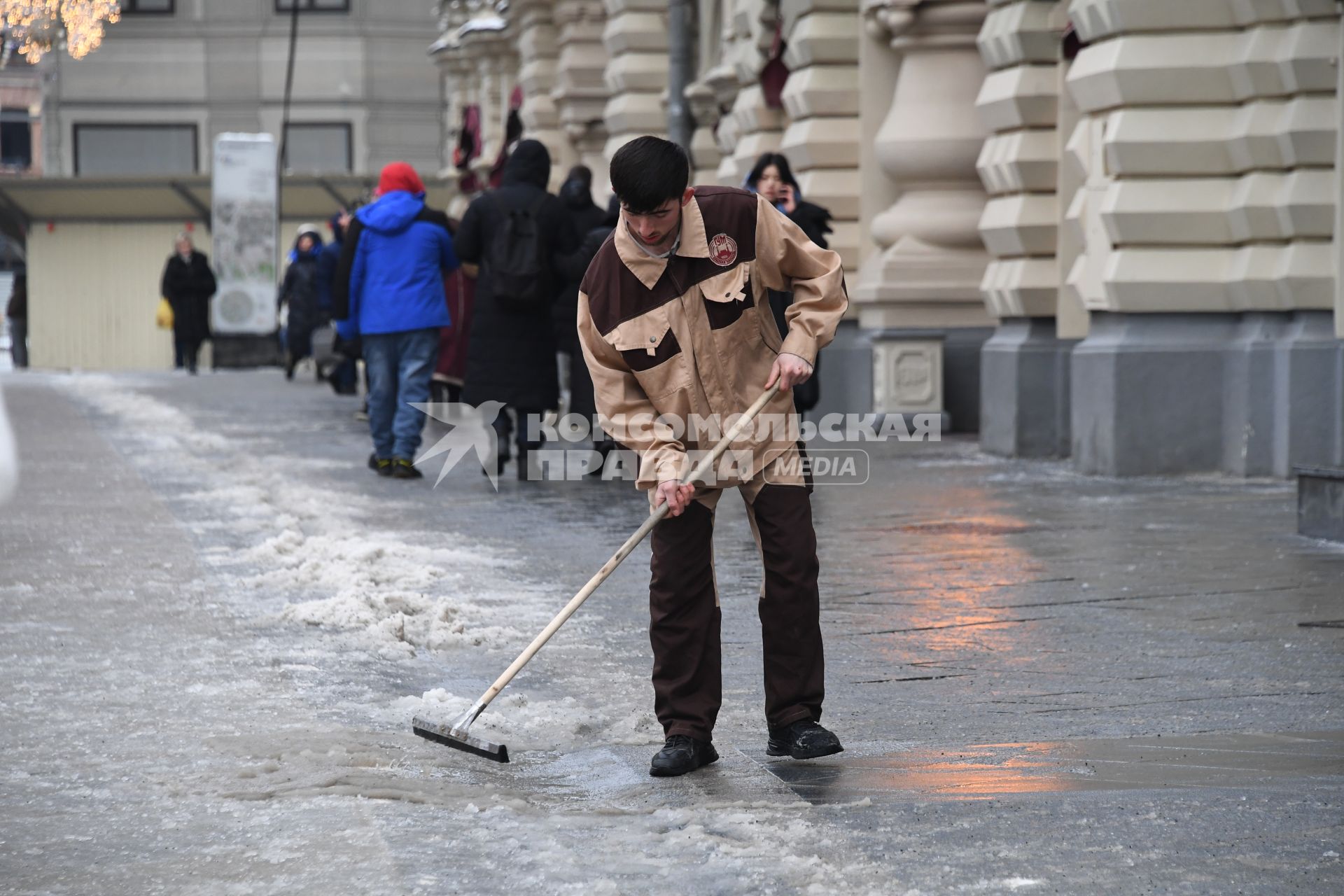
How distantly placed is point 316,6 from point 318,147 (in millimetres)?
2832

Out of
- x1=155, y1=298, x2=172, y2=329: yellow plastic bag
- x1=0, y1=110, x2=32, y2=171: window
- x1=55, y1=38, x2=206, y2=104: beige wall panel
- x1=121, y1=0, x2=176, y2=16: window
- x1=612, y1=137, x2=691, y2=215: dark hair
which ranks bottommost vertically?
x1=155, y1=298, x2=172, y2=329: yellow plastic bag

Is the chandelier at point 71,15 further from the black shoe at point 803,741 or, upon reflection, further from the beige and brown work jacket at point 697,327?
the black shoe at point 803,741

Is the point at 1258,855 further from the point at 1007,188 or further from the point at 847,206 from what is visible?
the point at 847,206

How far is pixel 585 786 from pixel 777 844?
0.75 m

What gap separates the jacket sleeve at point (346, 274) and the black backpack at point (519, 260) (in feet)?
2.58

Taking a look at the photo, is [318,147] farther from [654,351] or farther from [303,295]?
[654,351]

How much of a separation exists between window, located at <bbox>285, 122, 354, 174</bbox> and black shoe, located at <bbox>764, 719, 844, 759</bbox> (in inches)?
1545

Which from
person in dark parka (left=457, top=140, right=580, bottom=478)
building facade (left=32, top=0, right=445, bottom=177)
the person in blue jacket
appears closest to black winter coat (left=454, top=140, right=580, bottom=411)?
person in dark parka (left=457, top=140, right=580, bottom=478)

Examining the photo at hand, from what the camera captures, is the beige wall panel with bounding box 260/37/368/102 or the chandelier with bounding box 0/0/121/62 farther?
the beige wall panel with bounding box 260/37/368/102

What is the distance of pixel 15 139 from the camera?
4666cm

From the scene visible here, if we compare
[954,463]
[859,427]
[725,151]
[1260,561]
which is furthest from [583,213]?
[725,151]

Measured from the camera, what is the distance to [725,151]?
1917 centimetres

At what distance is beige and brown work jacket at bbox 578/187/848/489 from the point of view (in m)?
4.84

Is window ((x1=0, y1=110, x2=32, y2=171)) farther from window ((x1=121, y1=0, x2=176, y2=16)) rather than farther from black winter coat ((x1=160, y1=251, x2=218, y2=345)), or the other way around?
black winter coat ((x1=160, y1=251, x2=218, y2=345))
